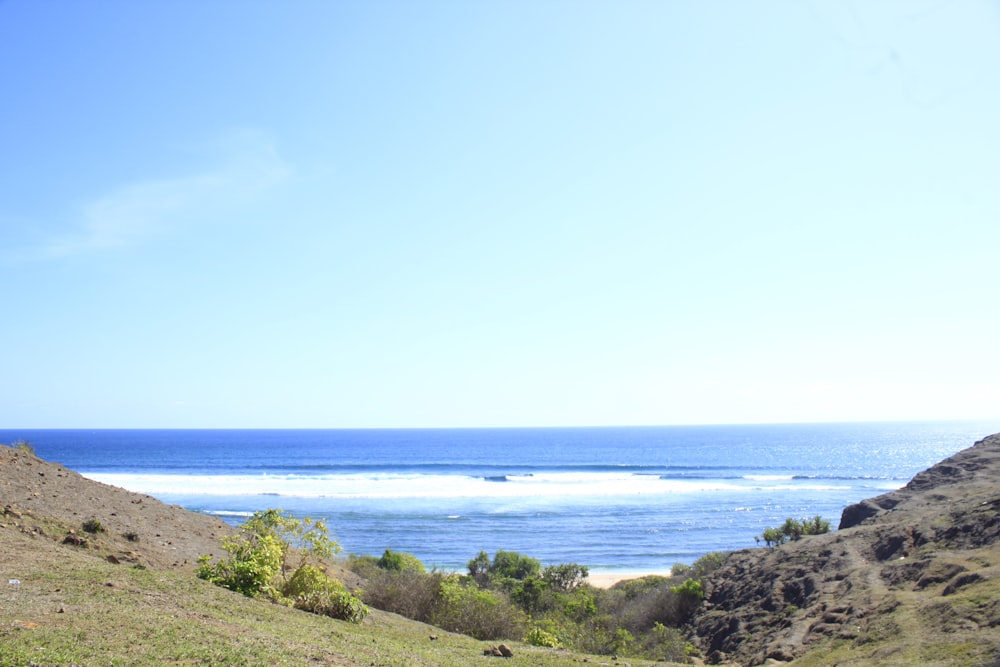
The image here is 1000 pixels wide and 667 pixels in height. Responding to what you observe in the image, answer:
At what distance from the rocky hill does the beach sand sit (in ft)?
34.5

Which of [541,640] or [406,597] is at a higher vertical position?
[406,597]

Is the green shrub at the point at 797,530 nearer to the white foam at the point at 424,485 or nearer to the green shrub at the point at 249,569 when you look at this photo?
the green shrub at the point at 249,569

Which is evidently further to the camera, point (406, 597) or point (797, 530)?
point (797, 530)

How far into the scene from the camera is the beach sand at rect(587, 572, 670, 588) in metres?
26.2

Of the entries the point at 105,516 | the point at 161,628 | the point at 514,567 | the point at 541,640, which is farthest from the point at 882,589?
the point at 514,567

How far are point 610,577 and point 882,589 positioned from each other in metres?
18.2

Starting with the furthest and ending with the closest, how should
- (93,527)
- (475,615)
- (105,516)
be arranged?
(105,516)
(475,615)
(93,527)

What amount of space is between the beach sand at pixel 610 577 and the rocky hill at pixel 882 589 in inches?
414

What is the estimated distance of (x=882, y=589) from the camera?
1052 cm

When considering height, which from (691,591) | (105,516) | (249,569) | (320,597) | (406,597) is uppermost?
(105,516)

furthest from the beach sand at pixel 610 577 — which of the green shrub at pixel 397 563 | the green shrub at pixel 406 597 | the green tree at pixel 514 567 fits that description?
the green shrub at pixel 406 597

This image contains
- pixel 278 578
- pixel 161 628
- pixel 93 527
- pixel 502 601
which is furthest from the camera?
pixel 502 601

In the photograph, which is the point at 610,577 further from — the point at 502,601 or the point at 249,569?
the point at 249,569

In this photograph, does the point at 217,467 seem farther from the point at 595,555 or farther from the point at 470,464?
the point at 595,555
